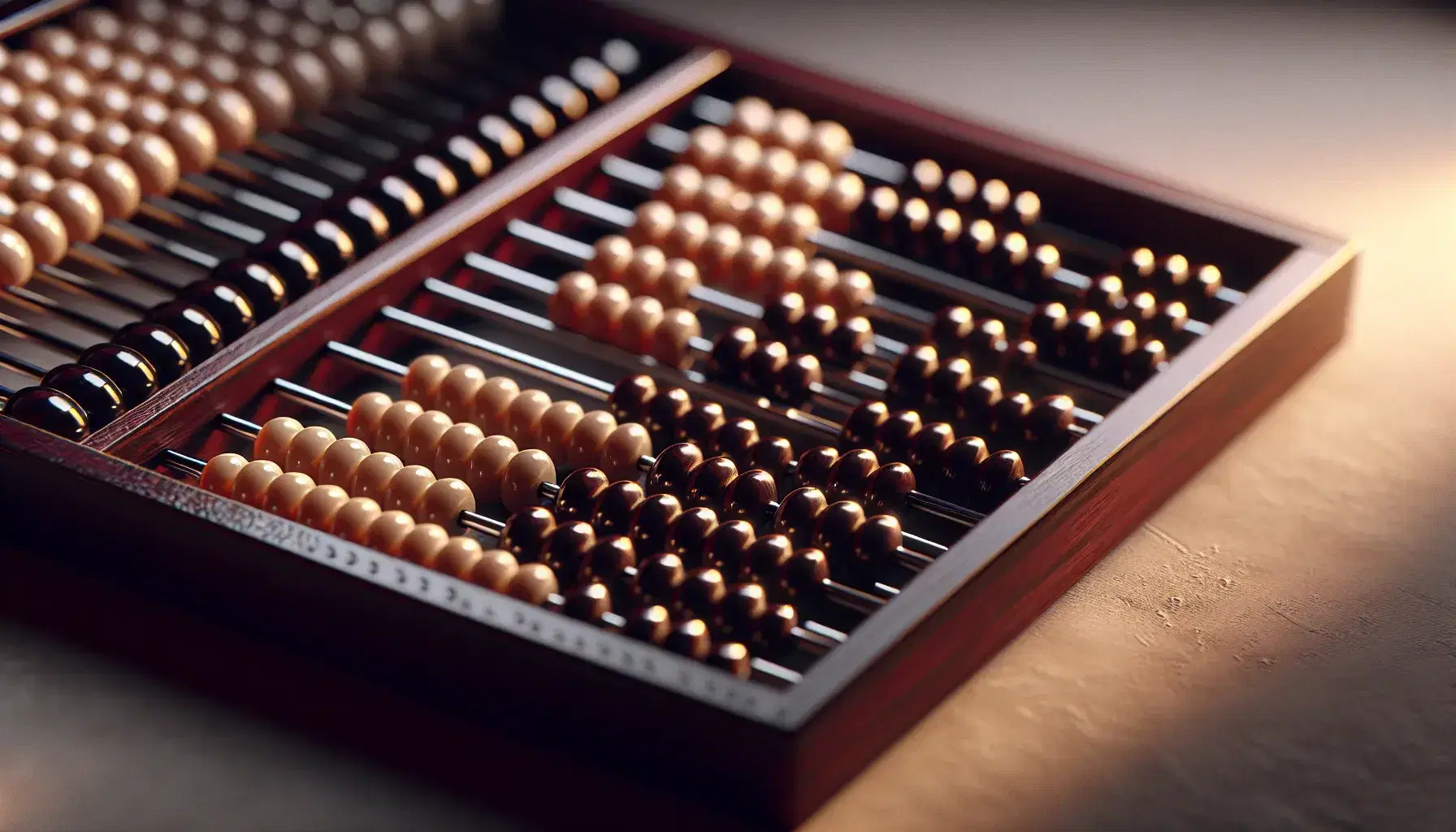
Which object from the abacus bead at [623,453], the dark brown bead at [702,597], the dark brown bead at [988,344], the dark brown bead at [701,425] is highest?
the dark brown bead at [988,344]

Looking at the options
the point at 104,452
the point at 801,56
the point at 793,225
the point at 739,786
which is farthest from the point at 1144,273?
the point at 104,452

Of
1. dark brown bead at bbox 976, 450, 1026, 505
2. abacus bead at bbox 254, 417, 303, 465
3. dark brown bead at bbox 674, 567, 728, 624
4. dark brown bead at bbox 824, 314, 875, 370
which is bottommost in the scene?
dark brown bead at bbox 674, 567, 728, 624

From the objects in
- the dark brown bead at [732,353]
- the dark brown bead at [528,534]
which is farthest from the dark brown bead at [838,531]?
the dark brown bead at [732,353]

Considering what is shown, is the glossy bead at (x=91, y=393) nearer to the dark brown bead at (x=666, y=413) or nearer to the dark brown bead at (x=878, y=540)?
the dark brown bead at (x=666, y=413)

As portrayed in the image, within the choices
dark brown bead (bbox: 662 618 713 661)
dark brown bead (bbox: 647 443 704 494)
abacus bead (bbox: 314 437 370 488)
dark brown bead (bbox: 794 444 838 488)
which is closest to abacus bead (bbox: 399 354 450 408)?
abacus bead (bbox: 314 437 370 488)

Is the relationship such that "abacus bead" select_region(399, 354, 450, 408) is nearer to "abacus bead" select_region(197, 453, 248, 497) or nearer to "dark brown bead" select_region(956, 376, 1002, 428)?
"abacus bead" select_region(197, 453, 248, 497)

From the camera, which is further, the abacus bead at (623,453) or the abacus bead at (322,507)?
the abacus bead at (623,453)

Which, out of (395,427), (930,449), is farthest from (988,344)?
(395,427)
